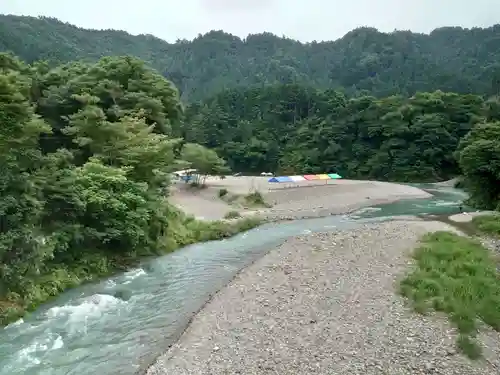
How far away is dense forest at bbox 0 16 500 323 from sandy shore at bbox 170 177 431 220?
13.7ft

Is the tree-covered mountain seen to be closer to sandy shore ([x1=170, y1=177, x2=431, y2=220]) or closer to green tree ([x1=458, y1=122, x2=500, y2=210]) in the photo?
sandy shore ([x1=170, y1=177, x2=431, y2=220])

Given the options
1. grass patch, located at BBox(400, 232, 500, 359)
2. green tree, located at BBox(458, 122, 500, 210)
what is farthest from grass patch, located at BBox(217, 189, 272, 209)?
grass patch, located at BBox(400, 232, 500, 359)

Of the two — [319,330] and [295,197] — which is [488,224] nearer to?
[319,330]

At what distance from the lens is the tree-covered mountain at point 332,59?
402 ft

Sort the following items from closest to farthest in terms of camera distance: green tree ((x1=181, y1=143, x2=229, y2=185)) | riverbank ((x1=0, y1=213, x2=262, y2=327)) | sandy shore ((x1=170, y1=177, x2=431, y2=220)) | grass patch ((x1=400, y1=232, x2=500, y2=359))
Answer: grass patch ((x1=400, y1=232, x2=500, y2=359)) → riverbank ((x1=0, y1=213, x2=262, y2=327)) → sandy shore ((x1=170, y1=177, x2=431, y2=220)) → green tree ((x1=181, y1=143, x2=229, y2=185))

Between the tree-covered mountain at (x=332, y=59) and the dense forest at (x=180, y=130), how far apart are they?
83cm

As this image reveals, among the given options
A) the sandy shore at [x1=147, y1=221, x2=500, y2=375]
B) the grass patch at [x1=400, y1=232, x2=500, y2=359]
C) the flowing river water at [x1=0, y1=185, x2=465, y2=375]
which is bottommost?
the flowing river water at [x1=0, y1=185, x2=465, y2=375]

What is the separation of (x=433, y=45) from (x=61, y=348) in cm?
19514

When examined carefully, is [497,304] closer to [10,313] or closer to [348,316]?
[348,316]

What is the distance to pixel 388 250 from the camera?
23.6 m

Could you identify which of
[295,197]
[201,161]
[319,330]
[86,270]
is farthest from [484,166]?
[201,161]

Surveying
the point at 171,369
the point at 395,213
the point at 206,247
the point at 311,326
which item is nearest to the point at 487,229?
the point at 395,213

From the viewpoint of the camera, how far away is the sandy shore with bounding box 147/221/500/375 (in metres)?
12.3

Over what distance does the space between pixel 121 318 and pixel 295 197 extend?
1317 inches
